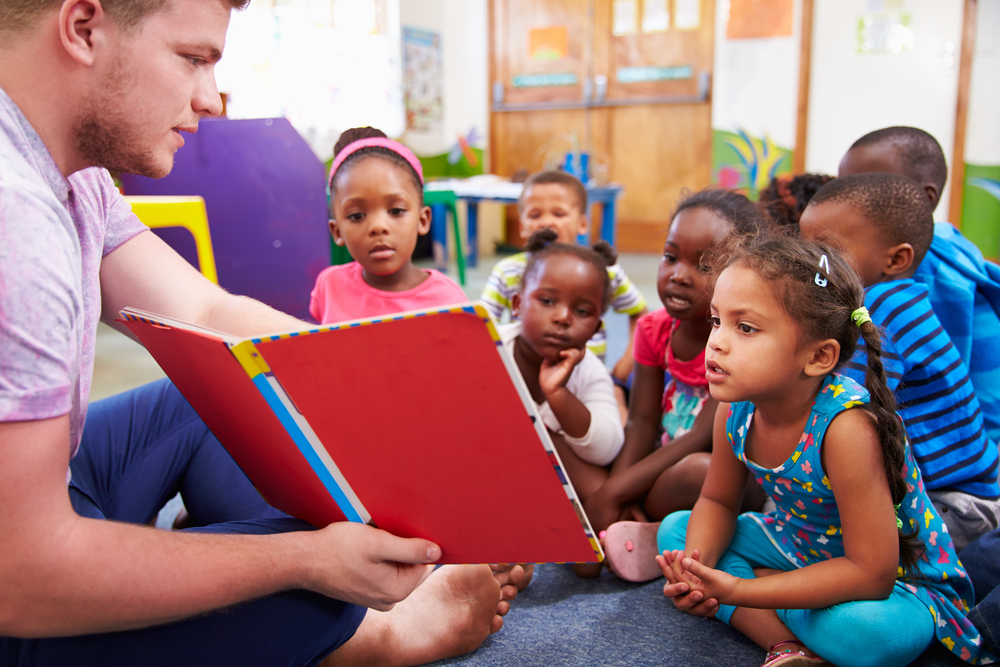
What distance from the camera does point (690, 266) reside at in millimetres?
1354

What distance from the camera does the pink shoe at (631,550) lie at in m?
1.17

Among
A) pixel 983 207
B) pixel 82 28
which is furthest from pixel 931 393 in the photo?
pixel 983 207

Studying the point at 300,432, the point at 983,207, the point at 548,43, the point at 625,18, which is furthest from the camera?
the point at 548,43

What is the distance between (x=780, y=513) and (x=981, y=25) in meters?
4.84

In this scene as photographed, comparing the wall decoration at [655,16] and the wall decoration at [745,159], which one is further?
the wall decoration at [655,16]

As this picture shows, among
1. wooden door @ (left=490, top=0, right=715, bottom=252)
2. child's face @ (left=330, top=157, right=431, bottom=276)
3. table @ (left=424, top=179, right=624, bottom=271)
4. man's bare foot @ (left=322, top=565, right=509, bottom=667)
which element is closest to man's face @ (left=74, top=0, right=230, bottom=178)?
man's bare foot @ (left=322, top=565, right=509, bottom=667)

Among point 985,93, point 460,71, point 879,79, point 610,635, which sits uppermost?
point 460,71

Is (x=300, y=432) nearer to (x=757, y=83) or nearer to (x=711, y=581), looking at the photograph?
(x=711, y=581)

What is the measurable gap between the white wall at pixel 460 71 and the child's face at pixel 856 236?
462 cm

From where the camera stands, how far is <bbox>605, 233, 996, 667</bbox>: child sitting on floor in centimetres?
86

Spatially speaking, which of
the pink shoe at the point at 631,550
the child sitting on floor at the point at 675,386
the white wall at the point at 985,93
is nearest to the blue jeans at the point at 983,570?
the child sitting on floor at the point at 675,386

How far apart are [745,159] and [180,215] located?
440 cm

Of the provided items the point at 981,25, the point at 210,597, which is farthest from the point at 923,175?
the point at 981,25

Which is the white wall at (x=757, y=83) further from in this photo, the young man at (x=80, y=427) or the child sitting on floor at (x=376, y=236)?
the young man at (x=80, y=427)
